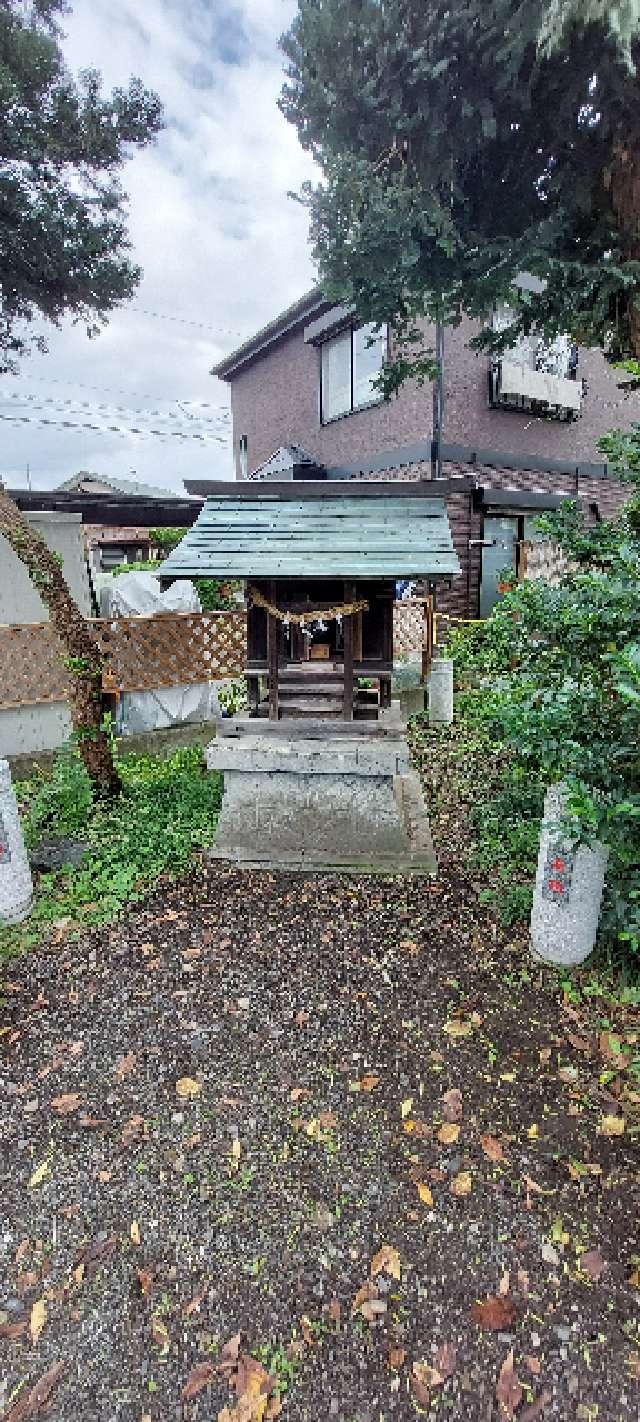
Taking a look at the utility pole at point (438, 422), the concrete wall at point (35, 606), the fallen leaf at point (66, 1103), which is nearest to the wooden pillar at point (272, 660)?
the fallen leaf at point (66, 1103)

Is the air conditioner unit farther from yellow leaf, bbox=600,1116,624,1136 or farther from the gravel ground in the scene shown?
yellow leaf, bbox=600,1116,624,1136

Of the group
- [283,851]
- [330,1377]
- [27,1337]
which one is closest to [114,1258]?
[27,1337]

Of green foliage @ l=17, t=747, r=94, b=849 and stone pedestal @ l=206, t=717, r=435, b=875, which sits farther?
green foliage @ l=17, t=747, r=94, b=849

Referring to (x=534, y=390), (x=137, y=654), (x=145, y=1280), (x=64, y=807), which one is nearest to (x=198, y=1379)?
(x=145, y=1280)

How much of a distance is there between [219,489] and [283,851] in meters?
3.11

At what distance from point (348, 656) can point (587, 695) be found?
213 cm

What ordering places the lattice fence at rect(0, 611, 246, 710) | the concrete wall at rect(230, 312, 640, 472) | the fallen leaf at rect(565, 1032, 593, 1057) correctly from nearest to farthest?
the fallen leaf at rect(565, 1032, 593, 1057), the lattice fence at rect(0, 611, 246, 710), the concrete wall at rect(230, 312, 640, 472)

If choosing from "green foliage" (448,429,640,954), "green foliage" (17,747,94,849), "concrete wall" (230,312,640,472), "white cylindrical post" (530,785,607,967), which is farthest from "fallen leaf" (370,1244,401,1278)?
"concrete wall" (230,312,640,472)

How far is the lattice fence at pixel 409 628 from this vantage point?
982 cm

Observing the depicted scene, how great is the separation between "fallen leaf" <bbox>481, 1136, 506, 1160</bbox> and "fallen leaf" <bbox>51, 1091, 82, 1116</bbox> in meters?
1.99

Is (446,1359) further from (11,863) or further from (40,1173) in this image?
(11,863)

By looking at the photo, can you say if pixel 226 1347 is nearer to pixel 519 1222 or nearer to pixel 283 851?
pixel 519 1222

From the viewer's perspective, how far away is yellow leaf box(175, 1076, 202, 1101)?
118 inches

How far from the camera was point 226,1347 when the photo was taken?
204cm
